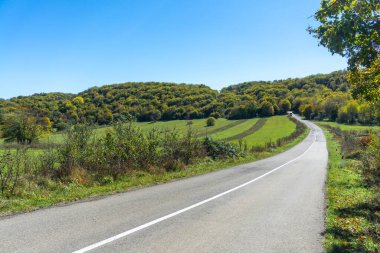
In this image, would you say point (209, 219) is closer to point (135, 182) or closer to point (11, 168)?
point (135, 182)

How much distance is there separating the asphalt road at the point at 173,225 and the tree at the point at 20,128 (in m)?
17.6

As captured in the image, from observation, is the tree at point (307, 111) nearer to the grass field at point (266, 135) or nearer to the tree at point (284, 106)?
the tree at point (284, 106)

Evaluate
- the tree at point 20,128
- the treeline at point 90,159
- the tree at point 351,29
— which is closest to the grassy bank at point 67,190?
the treeline at point 90,159

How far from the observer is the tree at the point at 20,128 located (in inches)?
912

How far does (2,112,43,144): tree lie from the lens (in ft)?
76.0

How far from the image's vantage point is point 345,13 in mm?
6543

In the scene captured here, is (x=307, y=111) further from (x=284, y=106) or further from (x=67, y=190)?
(x=67, y=190)

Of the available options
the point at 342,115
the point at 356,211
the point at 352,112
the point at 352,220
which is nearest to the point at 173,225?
the point at 352,220

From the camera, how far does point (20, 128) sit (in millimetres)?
23594

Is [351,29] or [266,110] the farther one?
[266,110]

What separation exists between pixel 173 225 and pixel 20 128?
21.5 m

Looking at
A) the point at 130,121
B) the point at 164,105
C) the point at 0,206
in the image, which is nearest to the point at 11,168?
the point at 0,206

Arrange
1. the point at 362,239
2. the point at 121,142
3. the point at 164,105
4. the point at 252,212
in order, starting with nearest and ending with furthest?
the point at 362,239, the point at 252,212, the point at 121,142, the point at 164,105

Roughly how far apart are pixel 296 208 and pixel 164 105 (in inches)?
Answer: 3842
